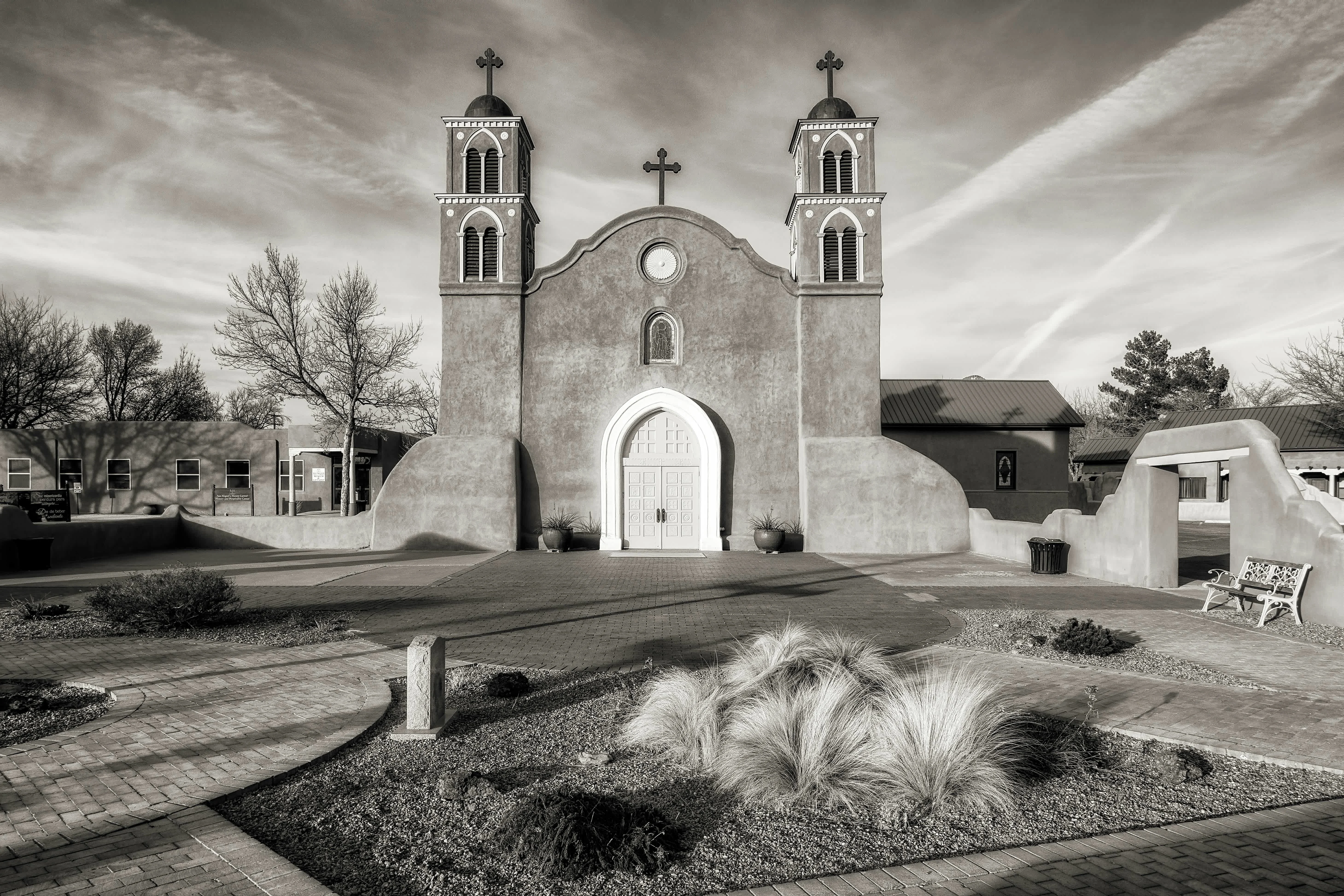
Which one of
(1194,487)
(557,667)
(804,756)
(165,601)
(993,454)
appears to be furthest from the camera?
(1194,487)

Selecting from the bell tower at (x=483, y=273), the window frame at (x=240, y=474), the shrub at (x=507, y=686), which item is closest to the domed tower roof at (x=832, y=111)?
the bell tower at (x=483, y=273)

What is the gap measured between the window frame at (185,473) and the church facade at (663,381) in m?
18.4

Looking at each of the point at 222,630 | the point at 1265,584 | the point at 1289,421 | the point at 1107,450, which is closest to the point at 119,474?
the point at 222,630

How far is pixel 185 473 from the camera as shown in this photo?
35.9 meters

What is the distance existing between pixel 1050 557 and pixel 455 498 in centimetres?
1457

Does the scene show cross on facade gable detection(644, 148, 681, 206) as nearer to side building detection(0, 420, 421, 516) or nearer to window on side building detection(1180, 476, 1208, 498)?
side building detection(0, 420, 421, 516)

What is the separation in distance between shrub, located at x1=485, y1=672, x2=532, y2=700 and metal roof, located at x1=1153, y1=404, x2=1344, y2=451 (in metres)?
35.8

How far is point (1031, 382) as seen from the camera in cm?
3553

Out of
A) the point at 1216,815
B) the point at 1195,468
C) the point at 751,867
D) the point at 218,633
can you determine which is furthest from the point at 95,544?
the point at 1195,468

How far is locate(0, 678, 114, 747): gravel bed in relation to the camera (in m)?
6.15

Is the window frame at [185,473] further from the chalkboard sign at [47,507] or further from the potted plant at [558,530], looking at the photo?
the potted plant at [558,530]

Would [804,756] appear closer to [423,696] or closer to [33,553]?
[423,696]

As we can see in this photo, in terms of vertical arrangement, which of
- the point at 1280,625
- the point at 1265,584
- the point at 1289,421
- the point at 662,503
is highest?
the point at 1289,421

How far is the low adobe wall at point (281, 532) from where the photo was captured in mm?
22891
